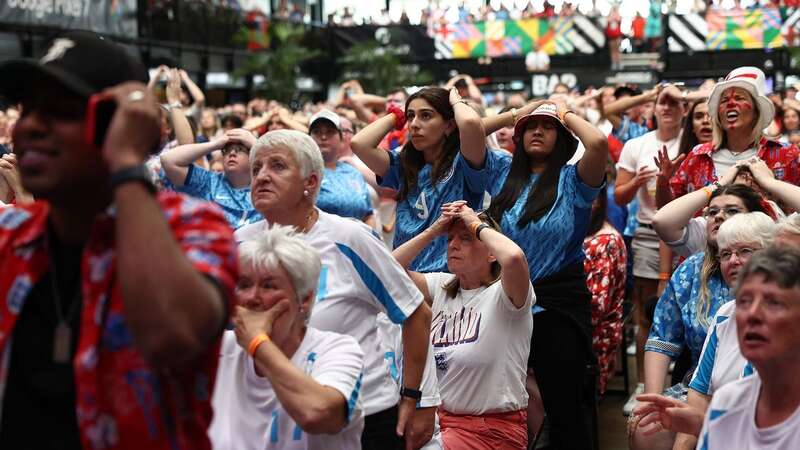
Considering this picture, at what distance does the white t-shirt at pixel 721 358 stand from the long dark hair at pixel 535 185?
5.94 ft

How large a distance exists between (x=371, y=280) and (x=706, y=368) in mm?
1120

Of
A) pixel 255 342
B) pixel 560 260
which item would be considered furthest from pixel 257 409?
pixel 560 260

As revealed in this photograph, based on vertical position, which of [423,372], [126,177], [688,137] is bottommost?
[423,372]

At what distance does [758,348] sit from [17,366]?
170cm

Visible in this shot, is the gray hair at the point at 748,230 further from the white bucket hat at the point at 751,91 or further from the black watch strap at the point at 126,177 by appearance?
the black watch strap at the point at 126,177

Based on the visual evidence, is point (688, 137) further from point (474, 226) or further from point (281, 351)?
point (281, 351)

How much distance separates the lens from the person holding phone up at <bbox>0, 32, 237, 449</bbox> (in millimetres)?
1795

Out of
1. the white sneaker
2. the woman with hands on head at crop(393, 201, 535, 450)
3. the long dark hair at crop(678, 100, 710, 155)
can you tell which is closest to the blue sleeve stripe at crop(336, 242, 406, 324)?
the woman with hands on head at crop(393, 201, 535, 450)

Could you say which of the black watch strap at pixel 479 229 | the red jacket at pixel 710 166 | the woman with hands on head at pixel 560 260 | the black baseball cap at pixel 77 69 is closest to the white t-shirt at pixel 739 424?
the black baseball cap at pixel 77 69

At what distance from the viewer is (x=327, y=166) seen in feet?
23.6

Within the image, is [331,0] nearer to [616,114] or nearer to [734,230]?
[616,114]

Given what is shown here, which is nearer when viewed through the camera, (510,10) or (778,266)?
(778,266)

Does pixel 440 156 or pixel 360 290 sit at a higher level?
pixel 440 156

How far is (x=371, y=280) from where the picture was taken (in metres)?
3.96
